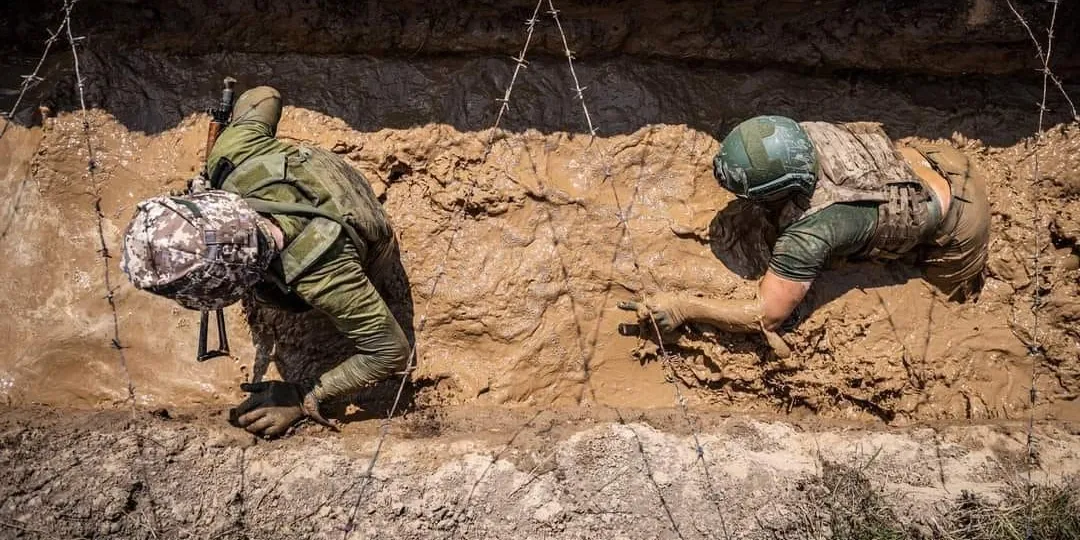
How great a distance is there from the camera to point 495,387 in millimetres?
4117

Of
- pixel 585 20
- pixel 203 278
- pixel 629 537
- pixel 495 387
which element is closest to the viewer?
pixel 203 278

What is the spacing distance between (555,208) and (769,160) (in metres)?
1.18

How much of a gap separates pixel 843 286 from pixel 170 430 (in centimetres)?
345

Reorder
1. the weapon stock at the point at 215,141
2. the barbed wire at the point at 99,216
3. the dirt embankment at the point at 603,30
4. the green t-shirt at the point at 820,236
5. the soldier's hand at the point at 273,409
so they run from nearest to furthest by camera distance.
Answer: the weapon stock at the point at 215,141
the soldier's hand at the point at 273,409
the green t-shirt at the point at 820,236
the barbed wire at the point at 99,216
the dirt embankment at the point at 603,30

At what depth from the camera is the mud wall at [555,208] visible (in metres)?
4.15

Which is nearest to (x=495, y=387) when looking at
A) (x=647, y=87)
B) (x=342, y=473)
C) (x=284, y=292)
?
(x=342, y=473)

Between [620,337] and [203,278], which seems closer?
[203,278]

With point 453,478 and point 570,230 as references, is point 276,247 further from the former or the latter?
point 570,230

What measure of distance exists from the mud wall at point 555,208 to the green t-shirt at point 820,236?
0.38 metres

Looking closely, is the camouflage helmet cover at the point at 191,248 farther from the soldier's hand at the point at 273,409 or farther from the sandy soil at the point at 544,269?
the sandy soil at the point at 544,269

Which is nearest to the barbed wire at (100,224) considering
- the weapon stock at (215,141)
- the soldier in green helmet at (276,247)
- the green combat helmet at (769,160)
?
the weapon stock at (215,141)

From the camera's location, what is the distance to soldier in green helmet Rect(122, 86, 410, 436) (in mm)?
2918

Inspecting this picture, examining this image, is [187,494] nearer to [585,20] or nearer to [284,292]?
[284,292]

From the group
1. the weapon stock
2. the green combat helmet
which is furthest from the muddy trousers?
the weapon stock
